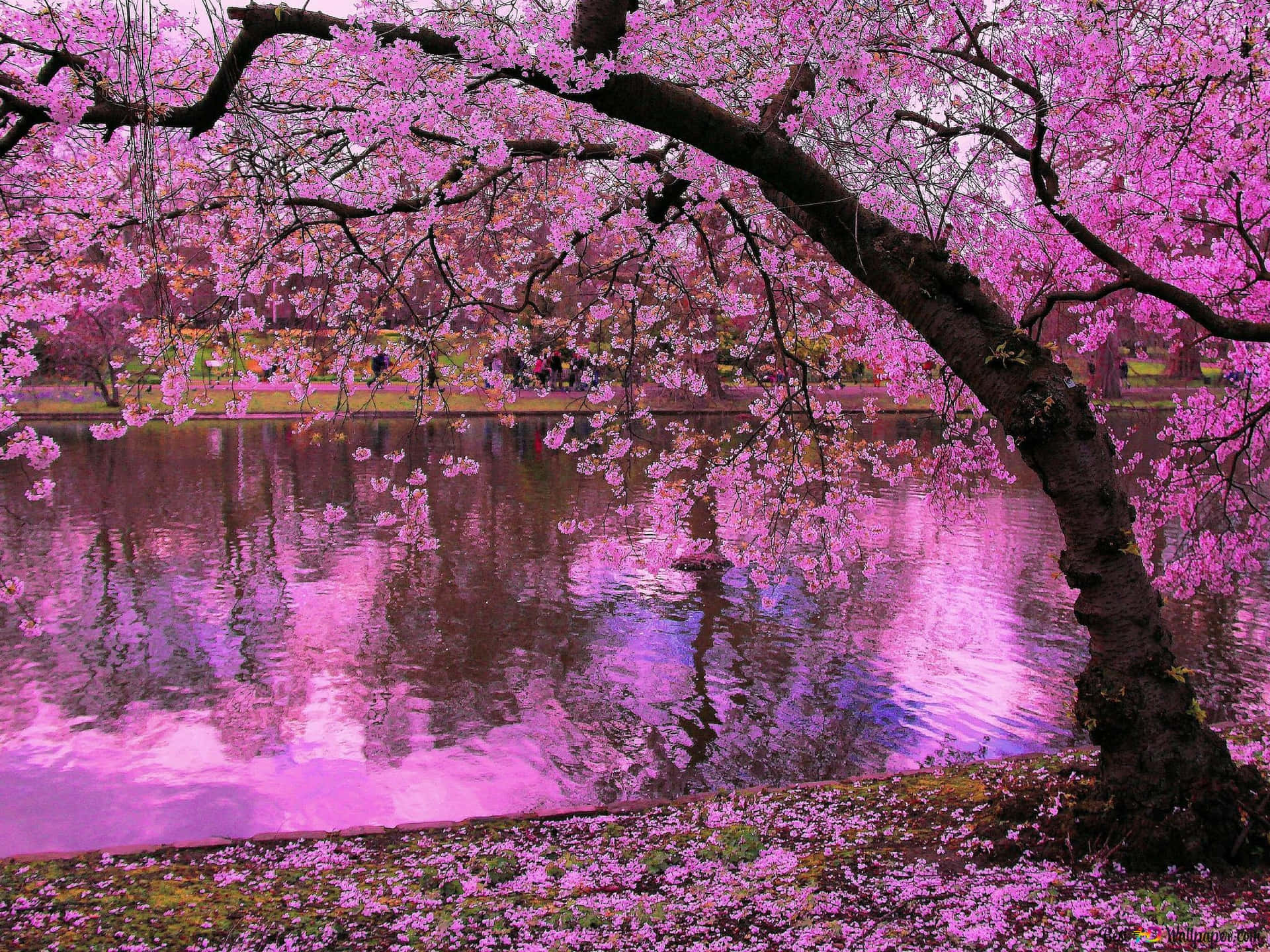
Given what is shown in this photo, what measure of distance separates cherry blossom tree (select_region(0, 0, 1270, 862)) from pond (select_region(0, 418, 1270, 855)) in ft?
5.57

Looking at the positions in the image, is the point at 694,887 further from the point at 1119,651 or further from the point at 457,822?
the point at 1119,651

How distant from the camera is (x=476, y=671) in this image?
32.9ft

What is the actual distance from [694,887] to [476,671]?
569 cm

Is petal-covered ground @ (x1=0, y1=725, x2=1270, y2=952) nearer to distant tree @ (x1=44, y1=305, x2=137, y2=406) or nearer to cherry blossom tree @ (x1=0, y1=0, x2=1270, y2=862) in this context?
cherry blossom tree @ (x1=0, y1=0, x2=1270, y2=862)

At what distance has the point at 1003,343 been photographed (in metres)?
4.76

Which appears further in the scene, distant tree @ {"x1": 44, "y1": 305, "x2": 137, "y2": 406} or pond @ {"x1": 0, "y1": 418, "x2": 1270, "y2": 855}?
distant tree @ {"x1": 44, "y1": 305, "x2": 137, "y2": 406}

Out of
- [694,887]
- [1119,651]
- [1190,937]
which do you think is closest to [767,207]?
[1119,651]

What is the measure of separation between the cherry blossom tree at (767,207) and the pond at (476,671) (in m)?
1.70

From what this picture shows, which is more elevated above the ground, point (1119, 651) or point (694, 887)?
point (1119, 651)

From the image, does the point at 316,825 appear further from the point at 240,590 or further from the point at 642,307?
the point at 240,590

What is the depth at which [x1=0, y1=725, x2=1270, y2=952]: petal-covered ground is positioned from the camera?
393cm

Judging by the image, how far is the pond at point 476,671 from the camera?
7500mm

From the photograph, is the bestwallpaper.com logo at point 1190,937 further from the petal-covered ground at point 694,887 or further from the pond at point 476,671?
the pond at point 476,671

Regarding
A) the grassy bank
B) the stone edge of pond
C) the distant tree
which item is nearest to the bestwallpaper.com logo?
the stone edge of pond
